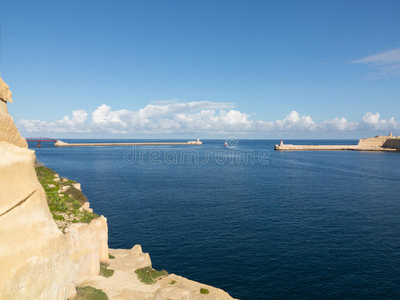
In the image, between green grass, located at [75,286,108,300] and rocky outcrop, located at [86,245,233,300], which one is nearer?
green grass, located at [75,286,108,300]

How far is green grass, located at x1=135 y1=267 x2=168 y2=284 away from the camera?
2920 centimetres

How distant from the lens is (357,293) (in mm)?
29938

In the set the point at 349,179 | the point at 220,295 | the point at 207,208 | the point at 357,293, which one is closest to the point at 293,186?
the point at 349,179

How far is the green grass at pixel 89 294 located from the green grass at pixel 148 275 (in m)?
5.03

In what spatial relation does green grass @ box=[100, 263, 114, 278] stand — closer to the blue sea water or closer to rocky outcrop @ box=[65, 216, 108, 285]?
rocky outcrop @ box=[65, 216, 108, 285]

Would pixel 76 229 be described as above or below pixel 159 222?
above

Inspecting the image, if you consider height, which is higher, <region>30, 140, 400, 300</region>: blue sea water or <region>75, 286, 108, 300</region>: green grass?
<region>75, 286, 108, 300</region>: green grass

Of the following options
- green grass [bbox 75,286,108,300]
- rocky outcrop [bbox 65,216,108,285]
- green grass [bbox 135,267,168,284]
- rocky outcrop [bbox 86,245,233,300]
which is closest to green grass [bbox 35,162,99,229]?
rocky outcrop [bbox 65,216,108,285]

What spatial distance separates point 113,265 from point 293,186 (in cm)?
6452

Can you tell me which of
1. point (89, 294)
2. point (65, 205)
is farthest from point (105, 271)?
point (65, 205)

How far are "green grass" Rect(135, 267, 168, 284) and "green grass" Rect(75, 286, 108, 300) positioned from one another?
5031mm

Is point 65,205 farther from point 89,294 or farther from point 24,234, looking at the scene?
point 24,234

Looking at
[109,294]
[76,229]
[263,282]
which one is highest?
[76,229]

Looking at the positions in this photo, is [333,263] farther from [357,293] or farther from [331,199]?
[331,199]
